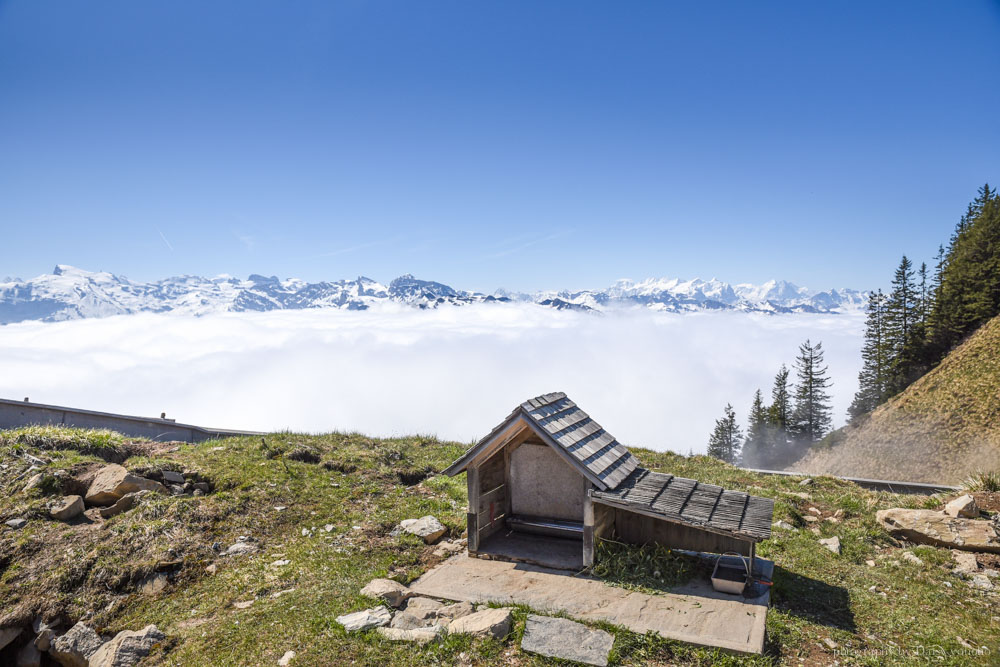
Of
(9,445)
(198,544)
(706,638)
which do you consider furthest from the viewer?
(9,445)

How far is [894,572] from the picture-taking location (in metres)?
10.9

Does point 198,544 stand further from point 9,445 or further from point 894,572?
point 894,572

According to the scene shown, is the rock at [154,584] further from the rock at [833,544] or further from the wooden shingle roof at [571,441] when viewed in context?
the rock at [833,544]

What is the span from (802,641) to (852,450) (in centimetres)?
4409

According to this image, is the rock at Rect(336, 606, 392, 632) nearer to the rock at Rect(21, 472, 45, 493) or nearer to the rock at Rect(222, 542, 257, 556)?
the rock at Rect(222, 542, 257, 556)

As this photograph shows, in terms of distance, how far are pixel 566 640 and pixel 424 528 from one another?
19.7 ft

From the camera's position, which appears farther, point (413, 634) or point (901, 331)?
point (901, 331)

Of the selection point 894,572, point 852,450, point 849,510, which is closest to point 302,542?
point 894,572

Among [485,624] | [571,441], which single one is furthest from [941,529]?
[485,624]

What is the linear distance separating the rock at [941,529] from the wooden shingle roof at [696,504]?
529cm

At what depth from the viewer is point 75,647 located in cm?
855

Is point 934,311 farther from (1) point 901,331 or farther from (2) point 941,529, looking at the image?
(2) point 941,529

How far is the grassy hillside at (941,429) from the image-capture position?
99.4ft

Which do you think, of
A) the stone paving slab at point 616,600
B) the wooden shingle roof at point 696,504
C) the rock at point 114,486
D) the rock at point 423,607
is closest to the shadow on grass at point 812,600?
the stone paving slab at point 616,600
